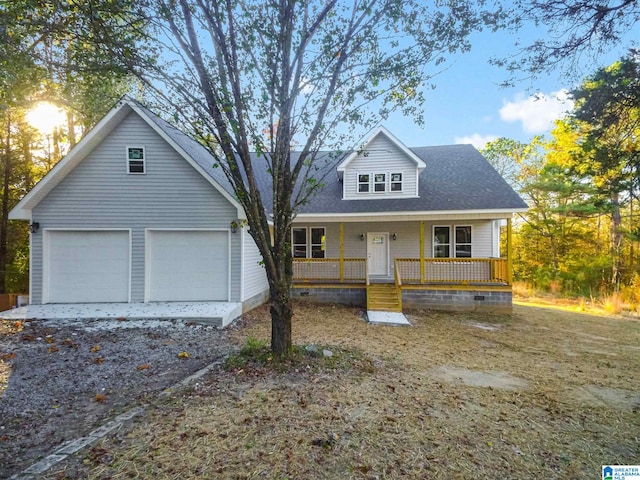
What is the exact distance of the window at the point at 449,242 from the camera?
11.8 meters

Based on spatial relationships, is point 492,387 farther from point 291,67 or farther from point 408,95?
point 291,67

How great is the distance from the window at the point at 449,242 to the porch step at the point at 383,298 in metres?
2.77

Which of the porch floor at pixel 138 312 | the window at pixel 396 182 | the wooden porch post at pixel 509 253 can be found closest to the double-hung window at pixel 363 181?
the window at pixel 396 182

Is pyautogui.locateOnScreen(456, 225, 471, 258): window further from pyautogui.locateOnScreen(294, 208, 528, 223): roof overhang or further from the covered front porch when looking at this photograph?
pyautogui.locateOnScreen(294, 208, 528, 223): roof overhang

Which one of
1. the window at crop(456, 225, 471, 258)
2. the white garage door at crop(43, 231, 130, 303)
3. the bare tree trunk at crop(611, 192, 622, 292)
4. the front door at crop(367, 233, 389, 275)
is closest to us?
the white garage door at crop(43, 231, 130, 303)

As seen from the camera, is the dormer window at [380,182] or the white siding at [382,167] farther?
the dormer window at [380,182]

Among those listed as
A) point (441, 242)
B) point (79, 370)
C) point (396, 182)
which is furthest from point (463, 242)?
point (79, 370)

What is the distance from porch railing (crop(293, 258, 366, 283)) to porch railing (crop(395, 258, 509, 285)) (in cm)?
151

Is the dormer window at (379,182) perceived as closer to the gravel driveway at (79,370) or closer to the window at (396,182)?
the window at (396,182)

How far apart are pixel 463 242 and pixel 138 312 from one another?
11275mm

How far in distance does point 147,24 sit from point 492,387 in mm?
7364

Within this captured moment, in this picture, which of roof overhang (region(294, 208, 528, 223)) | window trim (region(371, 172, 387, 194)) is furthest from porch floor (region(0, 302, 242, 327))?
window trim (region(371, 172, 387, 194))

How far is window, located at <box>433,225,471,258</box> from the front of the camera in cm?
1183

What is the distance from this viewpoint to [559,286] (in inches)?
691
